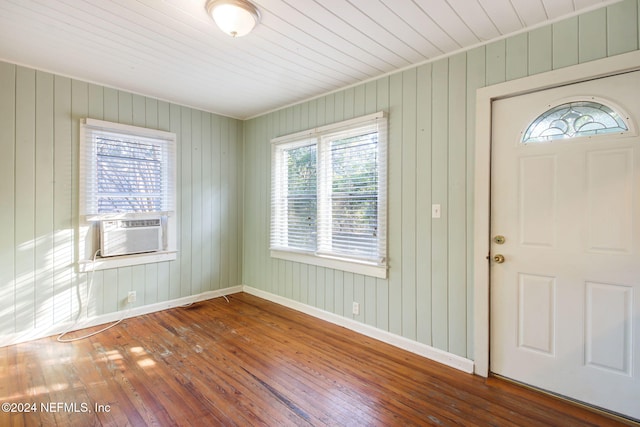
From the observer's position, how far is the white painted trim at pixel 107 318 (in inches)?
110

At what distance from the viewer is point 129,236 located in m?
3.38

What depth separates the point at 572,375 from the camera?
6.56 feet

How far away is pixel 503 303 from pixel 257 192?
316 centimetres

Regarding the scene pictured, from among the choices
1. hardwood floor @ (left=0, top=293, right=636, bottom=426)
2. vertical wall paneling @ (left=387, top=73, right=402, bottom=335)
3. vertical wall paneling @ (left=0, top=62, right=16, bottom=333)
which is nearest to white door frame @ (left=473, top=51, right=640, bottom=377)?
hardwood floor @ (left=0, top=293, right=636, bottom=426)

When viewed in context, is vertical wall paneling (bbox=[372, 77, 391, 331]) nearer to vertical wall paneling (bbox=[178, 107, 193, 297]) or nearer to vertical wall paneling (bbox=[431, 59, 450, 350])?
vertical wall paneling (bbox=[431, 59, 450, 350])

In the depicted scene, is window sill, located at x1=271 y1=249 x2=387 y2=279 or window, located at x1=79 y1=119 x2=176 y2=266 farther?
window, located at x1=79 y1=119 x2=176 y2=266

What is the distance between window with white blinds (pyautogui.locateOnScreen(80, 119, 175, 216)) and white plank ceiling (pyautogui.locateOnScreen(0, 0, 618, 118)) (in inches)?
21.0

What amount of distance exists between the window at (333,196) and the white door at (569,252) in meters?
1.02

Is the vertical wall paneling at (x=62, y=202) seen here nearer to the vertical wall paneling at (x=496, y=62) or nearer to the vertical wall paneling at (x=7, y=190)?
the vertical wall paneling at (x=7, y=190)

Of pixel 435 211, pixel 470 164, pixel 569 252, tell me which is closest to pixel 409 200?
pixel 435 211

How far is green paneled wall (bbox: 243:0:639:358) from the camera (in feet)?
6.53

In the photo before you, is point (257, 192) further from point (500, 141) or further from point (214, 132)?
point (500, 141)

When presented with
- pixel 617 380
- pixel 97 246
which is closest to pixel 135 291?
pixel 97 246

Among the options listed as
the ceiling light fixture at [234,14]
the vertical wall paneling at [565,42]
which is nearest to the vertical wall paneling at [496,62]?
the vertical wall paneling at [565,42]
